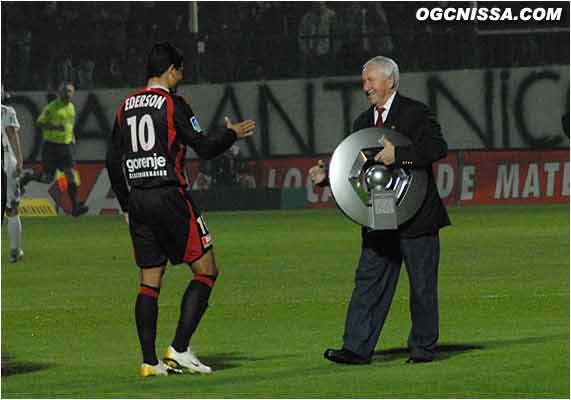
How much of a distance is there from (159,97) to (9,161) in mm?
9986

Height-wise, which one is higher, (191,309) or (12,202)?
(191,309)

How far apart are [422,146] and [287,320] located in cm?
333

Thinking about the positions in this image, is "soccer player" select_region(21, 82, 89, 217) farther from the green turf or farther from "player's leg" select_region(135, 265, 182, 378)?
"player's leg" select_region(135, 265, 182, 378)

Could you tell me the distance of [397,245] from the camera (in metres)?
12.0

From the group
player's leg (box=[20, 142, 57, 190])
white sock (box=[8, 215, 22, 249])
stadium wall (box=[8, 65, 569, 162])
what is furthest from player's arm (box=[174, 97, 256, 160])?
stadium wall (box=[8, 65, 569, 162])

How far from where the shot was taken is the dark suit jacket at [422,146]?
38.1 ft

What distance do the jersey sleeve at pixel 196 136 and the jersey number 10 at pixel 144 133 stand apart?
0.50 ft

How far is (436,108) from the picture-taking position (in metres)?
34.2

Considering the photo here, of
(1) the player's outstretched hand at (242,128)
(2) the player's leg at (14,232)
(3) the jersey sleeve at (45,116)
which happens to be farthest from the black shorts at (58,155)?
(1) the player's outstretched hand at (242,128)

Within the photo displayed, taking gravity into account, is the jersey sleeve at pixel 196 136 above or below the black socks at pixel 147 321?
above

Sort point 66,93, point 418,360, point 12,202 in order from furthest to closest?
1. point 66,93
2. point 12,202
3. point 418,360

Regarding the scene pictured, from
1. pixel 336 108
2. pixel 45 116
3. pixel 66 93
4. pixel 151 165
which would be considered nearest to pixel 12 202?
pixel 151 165

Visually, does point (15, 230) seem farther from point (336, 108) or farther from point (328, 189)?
point (336, 108)

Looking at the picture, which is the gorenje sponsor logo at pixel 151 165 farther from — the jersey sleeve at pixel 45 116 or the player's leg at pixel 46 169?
the jersey sleeve at pixel 45 116
